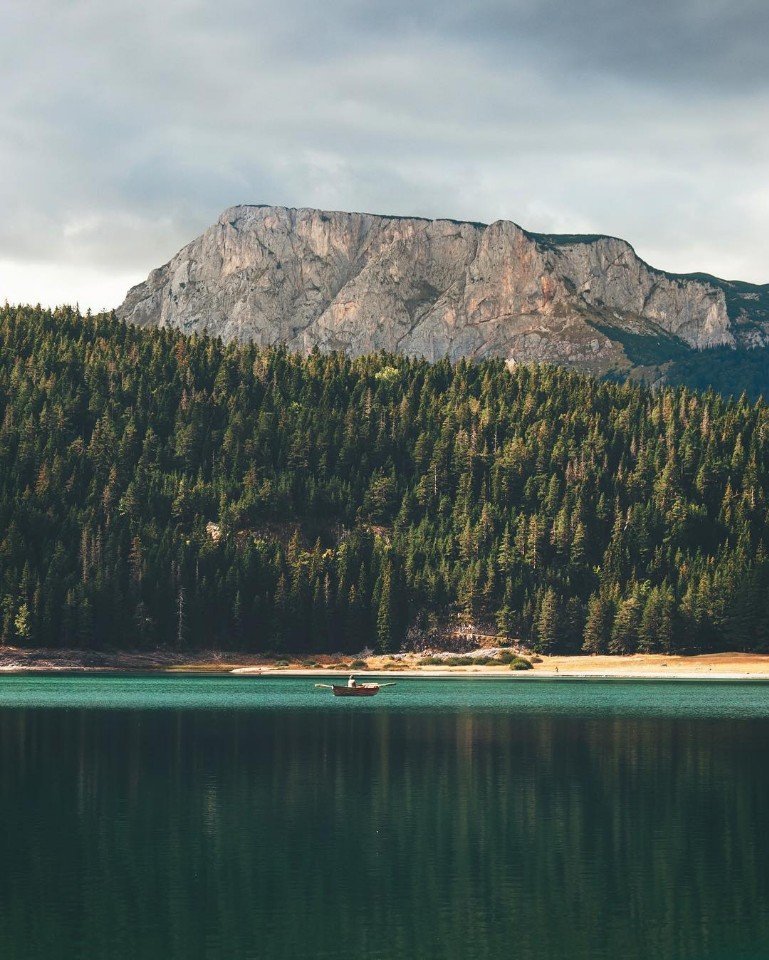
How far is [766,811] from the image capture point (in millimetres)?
73750

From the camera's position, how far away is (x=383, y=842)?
64750mm

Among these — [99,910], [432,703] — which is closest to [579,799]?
[99,910]

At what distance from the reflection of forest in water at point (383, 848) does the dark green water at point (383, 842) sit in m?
0.15

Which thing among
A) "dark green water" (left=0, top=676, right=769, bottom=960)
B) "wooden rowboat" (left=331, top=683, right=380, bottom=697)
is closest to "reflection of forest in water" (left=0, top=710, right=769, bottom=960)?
"dark green water" (left=0, top=676, right=769, bottom=960)

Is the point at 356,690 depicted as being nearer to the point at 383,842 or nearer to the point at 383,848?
the point at 383,842

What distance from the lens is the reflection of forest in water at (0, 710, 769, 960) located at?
49281 mm

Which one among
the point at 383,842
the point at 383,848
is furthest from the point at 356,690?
the point at 383,848

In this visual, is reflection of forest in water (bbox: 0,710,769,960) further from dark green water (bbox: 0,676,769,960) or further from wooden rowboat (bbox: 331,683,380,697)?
wooden rowboat (bbox: 331,683,380,697)

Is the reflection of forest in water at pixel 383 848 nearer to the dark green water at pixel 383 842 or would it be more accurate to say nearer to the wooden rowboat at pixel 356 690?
the dark green water at pixel 383 842

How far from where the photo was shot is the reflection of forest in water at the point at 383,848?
1940 inches

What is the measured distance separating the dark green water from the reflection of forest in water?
0.15 meters

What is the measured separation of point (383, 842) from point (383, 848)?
1.44m

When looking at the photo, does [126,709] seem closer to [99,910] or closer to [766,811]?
[766,811]

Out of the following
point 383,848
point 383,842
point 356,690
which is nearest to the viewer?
point 383,848
